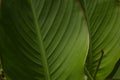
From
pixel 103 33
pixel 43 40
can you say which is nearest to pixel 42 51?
pixel 43 40

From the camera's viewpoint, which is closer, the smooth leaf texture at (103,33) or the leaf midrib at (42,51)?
the leaf midrib at (42,51)

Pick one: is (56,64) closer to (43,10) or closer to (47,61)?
(47,61)

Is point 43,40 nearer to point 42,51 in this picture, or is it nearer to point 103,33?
point 42,51

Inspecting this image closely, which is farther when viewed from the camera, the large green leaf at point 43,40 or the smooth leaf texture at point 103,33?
the smooth leaf texture at point 103,33

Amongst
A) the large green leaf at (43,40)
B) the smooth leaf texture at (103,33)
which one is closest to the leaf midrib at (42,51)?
the large green leaf at (43,40)

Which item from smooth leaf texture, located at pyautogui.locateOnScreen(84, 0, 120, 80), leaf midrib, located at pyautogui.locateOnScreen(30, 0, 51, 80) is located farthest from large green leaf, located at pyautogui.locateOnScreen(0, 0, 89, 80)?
smooth leaf texture, located at pyautogui.locateOnScreen(84, 0, 120, 80)

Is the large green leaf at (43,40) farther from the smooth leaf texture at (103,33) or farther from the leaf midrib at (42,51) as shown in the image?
the smooth leaf texture at (103,33)

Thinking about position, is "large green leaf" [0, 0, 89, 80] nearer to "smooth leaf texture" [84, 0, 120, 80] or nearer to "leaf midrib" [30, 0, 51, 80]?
"leaf midrib" [30, 0, 51, 80]
